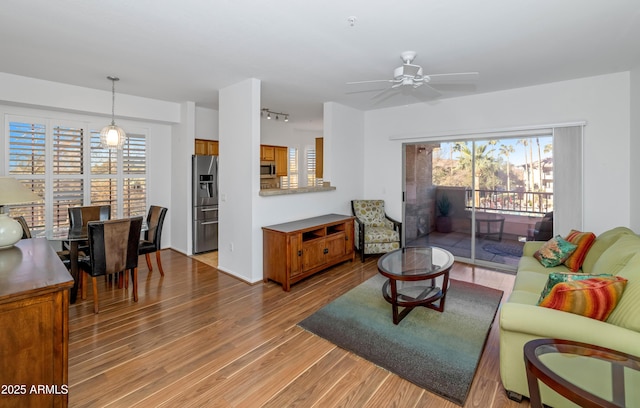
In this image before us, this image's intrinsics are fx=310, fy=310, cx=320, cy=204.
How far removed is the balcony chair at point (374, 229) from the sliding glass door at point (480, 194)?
419mm

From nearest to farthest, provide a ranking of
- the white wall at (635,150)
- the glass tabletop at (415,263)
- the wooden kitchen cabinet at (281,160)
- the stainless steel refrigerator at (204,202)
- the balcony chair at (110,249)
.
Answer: the glass tabletop at (415,263)
the balcony chair at (110,249)
the white wall at (635,150)
the stainless steel refrigerator at (204,202)
the wooden kitchen cabinet at (281,160)

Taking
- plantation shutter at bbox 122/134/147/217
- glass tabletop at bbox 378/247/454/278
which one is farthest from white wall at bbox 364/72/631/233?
plantation shutter at bbox 122/134/147/217

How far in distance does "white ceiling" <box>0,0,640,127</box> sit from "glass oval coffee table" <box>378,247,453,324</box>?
2.12 metres

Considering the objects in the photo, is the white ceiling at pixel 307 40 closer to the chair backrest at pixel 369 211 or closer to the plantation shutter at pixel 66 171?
the plantation shutter at pixel 66 171

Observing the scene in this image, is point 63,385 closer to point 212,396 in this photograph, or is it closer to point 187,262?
point 212,396

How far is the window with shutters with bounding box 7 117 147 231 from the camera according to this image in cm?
421

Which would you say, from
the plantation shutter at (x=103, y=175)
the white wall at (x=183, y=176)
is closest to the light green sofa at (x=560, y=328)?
the white wall at (x=183, y=176)

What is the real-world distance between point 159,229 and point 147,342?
1.83 meters

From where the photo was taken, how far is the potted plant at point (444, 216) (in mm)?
5168

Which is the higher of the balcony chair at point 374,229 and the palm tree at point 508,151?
the palm tree at point 508,151

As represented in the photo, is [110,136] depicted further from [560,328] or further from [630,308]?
[630,308]

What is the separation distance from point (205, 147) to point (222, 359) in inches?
168

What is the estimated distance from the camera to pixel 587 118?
381cm

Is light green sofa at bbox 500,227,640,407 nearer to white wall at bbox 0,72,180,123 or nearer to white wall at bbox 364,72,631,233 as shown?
white wall at bbox 364,72,631,233
